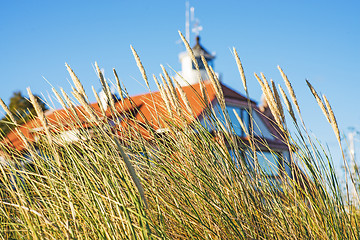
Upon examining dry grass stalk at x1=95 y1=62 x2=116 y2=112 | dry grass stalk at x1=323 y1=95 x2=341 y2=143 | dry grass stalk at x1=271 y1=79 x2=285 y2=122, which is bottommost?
dry grass stalk at x1=323 y1=95 x2=341 y2=143

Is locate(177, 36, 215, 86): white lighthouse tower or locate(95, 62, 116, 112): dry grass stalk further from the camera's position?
locate(177, 36, 215, 86): white lighthouse tower

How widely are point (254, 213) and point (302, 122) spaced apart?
0.48 metres

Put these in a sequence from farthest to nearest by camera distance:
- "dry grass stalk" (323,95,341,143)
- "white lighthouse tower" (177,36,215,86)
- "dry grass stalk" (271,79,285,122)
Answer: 1. "white lighthouse tower" (177,36,215,86)
2. "dry grass stalk" (271,79,285,122)
3. "dry grass stalk" (323,95,341,143)

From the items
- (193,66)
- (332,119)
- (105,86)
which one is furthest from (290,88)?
(193,66)

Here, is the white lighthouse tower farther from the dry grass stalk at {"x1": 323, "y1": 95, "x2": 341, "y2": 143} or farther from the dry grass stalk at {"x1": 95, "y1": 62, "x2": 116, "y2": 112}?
the dry grass stalk at {"x1": 323, "y1": 95, "x2": 341, "y2": 143}

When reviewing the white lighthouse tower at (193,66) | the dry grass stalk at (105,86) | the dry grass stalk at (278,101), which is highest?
the white lighthouse tower at (193,66)

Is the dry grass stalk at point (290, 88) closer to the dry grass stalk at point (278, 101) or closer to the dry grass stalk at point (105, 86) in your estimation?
the dry grass stalk at point (278, 101)

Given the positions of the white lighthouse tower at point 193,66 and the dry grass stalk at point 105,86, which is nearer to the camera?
the dry grass stalk at point 105,86

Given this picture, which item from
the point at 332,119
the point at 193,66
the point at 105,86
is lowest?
the point at 332,119

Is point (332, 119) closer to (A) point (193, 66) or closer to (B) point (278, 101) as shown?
(B) point (278, 101)

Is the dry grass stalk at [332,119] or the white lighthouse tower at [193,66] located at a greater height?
the white lighthouse tower at [193,66]

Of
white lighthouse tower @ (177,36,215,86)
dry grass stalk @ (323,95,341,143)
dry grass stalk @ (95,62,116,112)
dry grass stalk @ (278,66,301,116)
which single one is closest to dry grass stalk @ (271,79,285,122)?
dry grass stalk @ (278,66,301,116)

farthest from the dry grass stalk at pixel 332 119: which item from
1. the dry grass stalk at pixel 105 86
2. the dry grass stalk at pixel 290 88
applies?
the dry grass stalk at pixel 105 86

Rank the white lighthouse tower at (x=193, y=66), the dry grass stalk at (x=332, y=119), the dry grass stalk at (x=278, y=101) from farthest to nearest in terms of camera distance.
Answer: the white lighthouse tower at (x=193, y=66) < the dry grass stalk at (x=278, y=101) < the dry grass stalk at (x=332, y=119)
